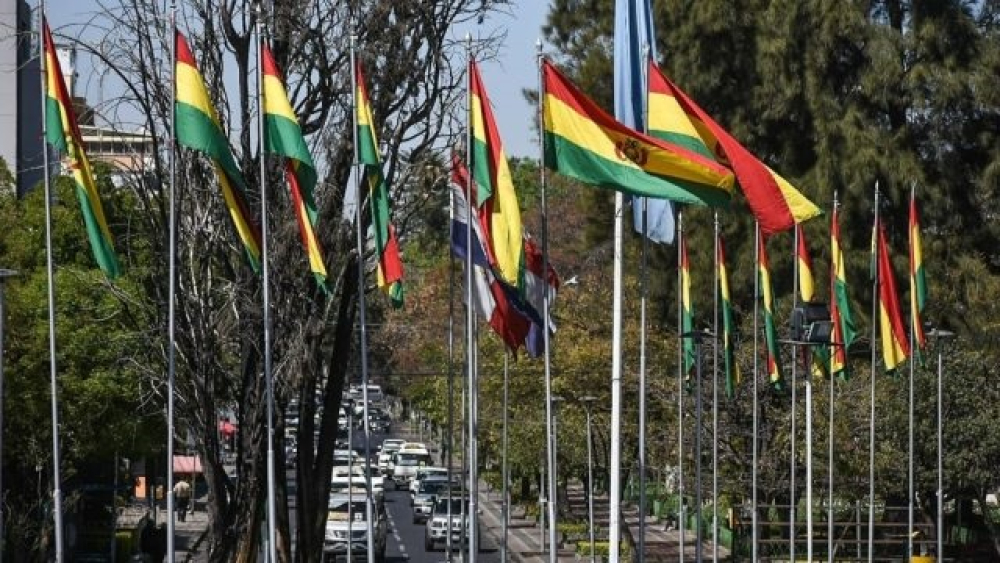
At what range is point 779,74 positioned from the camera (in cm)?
5138

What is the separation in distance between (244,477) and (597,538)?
31.9m

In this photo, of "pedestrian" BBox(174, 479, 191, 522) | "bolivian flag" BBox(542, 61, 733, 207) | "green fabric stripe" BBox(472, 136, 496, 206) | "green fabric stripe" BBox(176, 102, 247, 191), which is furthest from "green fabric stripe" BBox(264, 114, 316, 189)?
"pedestrian" BBox(174, 479, 191, 522)

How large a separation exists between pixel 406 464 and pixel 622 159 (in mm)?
67660

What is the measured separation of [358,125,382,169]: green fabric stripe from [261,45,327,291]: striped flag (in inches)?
26.9

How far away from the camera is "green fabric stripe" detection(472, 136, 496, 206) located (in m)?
22.3

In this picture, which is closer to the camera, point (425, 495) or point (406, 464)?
point (425, 495)

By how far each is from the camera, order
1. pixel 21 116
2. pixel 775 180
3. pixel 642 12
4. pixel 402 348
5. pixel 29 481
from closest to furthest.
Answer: pixel 775 180, pixel 642 12, pixel 29 481, pixel 21 116, pixel 402 348

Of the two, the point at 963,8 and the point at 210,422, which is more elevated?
the point at 963,8

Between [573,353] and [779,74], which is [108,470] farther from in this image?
[779,74]

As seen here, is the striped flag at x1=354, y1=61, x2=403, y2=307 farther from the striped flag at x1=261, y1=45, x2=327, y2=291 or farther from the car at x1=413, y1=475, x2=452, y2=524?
the car at x1=413, y1=475, x2=452, y2=524

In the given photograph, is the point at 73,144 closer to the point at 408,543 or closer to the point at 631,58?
the point at 631,58

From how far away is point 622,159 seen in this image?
1925 centimetres

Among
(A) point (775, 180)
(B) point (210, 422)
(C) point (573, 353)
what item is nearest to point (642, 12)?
(A) point (775, 180)

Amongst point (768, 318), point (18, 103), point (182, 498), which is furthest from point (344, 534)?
point (182, 498)
